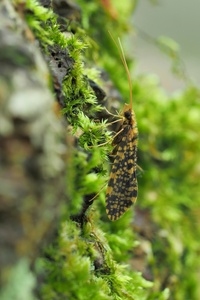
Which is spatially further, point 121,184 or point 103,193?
point 103,193

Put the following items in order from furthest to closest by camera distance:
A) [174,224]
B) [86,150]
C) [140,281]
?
[174,224] → [140,281] → [86,150]

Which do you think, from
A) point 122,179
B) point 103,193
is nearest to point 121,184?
point 122,179

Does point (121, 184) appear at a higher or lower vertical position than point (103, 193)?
higher

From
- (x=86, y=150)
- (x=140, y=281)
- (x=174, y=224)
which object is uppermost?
(x=86, y=150)

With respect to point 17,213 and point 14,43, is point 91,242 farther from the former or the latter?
point 14,43

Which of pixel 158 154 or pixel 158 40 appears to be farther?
pixel 158 40

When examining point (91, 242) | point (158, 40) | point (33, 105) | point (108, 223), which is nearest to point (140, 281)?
point (108, 223)

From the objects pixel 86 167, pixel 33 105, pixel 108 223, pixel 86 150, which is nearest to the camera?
pixel 33 105

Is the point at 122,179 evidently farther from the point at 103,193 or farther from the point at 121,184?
the point at 103,193
